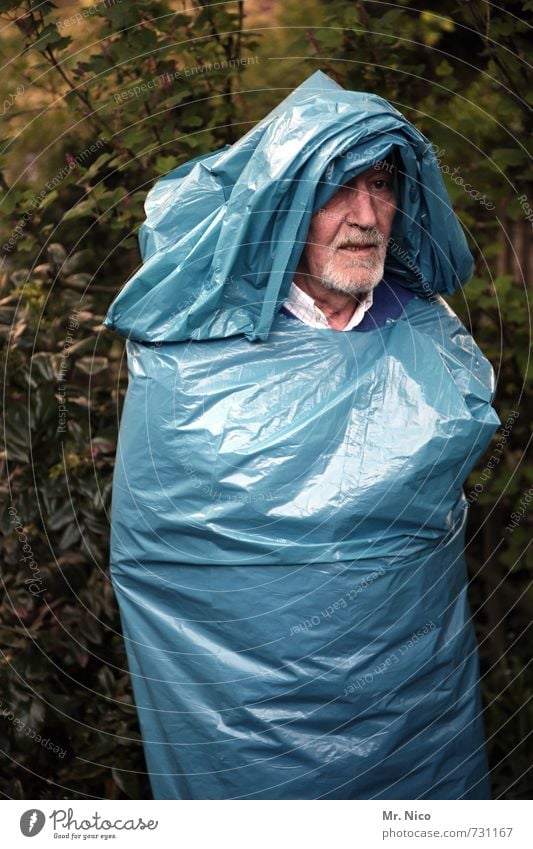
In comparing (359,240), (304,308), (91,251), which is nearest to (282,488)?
(304,308)

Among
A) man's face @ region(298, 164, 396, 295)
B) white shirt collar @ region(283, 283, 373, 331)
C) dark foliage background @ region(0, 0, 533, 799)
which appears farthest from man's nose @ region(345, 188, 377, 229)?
dark foliage background @ region(0, 0, 533, 799)

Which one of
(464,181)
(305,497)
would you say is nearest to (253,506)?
(305,497)

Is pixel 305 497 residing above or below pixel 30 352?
below

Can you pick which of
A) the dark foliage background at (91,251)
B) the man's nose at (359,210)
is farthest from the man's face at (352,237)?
the dark foliage background at (91,251)

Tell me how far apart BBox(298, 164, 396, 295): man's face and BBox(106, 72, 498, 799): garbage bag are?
0.18 ft

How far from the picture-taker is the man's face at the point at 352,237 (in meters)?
1.92

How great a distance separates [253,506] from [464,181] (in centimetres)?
120

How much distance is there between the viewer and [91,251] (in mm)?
2652

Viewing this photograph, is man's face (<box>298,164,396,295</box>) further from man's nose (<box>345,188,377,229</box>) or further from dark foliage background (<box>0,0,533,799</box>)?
dark foliage background (<box>0,0,533,799</box>)

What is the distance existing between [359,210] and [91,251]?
3.07 ft

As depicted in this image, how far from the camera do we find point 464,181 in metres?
2.69

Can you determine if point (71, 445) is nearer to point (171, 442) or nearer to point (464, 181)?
point (171, 442)

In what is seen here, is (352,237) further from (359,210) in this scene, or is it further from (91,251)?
(91,251)

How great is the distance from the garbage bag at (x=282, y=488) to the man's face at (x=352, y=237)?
0.18ft
